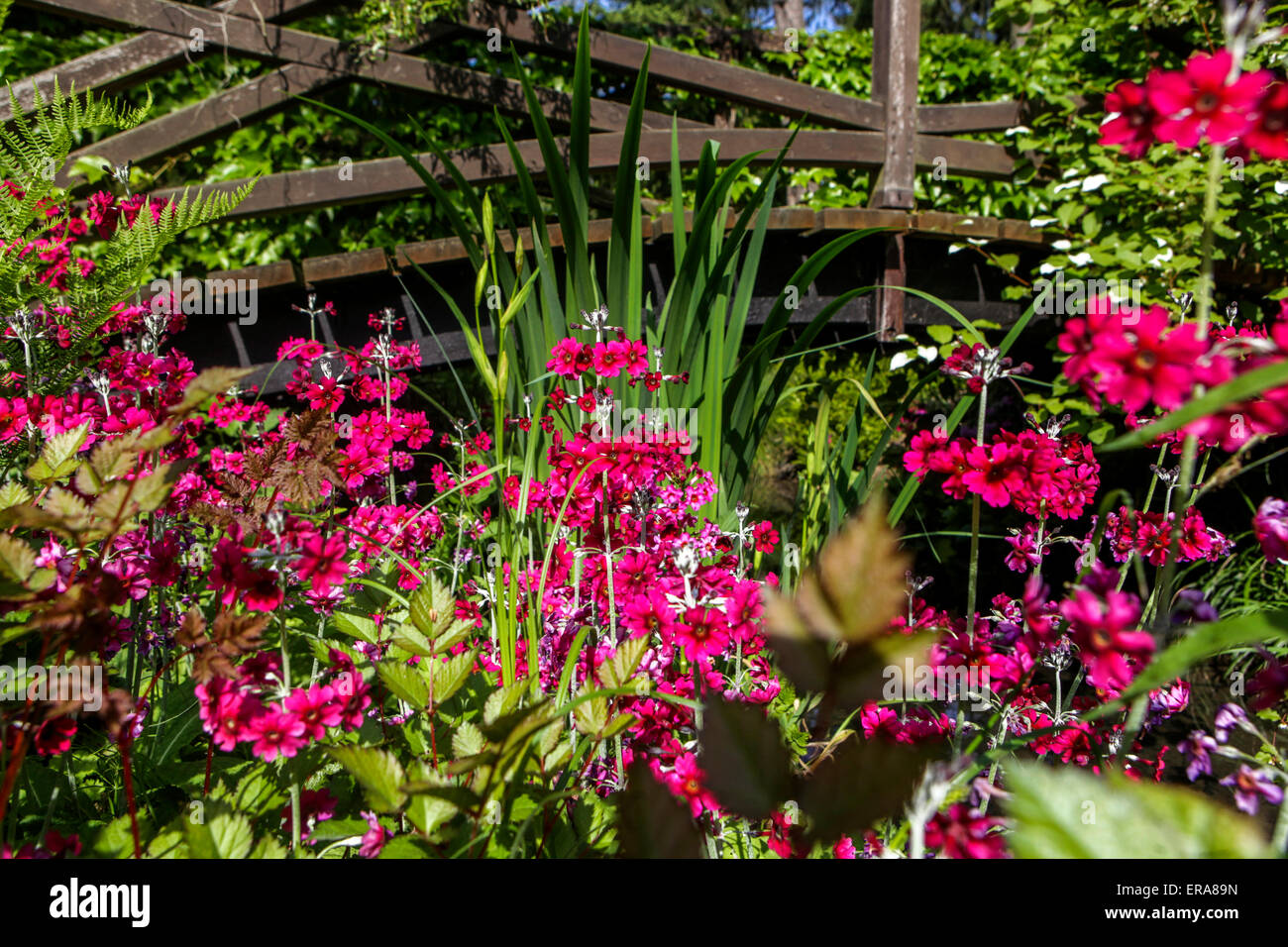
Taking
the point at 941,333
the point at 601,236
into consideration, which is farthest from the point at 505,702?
the point at 941,333

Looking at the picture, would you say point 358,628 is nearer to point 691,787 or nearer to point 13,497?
point 13,497

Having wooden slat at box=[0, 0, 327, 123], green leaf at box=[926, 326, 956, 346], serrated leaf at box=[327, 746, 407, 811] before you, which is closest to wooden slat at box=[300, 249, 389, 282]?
wooden slat at box=[0, 0, 327, 123]

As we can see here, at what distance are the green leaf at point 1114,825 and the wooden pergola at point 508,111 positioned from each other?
10.3ft

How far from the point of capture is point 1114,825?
1.30 ft

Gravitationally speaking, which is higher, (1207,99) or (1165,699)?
(1207,99)

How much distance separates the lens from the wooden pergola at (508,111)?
3570 mm

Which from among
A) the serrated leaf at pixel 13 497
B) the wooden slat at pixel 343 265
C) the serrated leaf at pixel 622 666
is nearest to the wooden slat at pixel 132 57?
the wooden slat at pixel 343 265

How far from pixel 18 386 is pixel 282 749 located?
1.79m

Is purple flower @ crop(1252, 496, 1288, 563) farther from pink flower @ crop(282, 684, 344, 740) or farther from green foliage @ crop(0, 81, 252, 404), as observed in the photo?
green foliage @ crop(0, 81, 252, 404)

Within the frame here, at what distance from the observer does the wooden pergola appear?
3570 mm

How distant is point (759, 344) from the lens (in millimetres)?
2154

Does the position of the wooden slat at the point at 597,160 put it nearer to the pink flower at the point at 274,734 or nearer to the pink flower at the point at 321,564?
the pink flower at the point at 321,564

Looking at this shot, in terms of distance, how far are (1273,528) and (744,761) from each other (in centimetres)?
61

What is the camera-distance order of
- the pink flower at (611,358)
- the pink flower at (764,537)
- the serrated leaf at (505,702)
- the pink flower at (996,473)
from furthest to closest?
the pink flower at (764,537)
the pink flower at (611,358)
the pink flower at (996,473)
the serrated leaf at (505,702)
